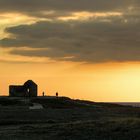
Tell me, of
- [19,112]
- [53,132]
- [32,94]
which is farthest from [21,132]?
[32,94]

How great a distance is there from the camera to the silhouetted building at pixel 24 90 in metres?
128

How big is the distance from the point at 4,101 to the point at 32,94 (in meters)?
26.3

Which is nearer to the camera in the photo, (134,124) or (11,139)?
(11,139)

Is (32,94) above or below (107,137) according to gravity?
above

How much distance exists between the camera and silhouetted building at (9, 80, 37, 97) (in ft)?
419

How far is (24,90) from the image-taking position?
12888 cm

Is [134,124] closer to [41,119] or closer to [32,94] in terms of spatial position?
[41,119]

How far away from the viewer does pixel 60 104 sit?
9975cm

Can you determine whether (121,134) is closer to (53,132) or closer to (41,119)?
(53,132)

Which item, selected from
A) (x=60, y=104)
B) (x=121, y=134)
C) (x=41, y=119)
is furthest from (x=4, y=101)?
(x=121, y=134)

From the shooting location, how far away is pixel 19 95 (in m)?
128

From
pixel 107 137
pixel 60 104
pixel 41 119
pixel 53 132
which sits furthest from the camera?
pixel 60 104

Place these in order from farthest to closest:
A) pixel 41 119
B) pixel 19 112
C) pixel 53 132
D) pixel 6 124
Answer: pixel 19 112
pixel 41 119
pixel 6 124
pixel 53 132

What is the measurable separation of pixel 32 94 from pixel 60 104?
92.2 feet
